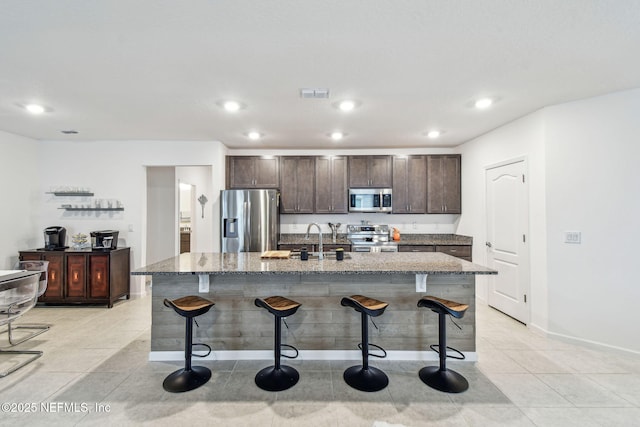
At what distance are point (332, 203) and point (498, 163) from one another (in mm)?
2539

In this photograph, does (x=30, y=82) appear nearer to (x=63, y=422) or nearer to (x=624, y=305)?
(x=63, y=422)

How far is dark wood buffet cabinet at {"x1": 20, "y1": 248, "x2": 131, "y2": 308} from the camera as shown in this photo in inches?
162

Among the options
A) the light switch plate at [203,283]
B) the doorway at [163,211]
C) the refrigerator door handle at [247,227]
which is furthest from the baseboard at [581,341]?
the doorway at [163,211]

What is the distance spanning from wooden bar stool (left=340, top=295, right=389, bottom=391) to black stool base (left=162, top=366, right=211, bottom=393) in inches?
45.3

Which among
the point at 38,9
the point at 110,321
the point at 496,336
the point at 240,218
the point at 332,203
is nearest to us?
the point at 38,9

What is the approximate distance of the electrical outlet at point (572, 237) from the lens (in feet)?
9.80

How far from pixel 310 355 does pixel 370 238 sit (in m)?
2.68

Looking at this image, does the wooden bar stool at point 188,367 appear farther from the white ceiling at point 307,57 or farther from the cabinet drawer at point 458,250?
the cabinet drawer at point 458,250

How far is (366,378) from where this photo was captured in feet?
7.63

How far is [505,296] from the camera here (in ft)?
12.6

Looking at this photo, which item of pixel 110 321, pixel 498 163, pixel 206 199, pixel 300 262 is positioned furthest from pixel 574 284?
pixel 206 199

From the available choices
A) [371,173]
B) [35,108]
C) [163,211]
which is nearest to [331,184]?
[371,173]

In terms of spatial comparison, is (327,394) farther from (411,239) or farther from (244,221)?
(411,239)

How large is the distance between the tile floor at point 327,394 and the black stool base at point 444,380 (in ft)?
0.16
